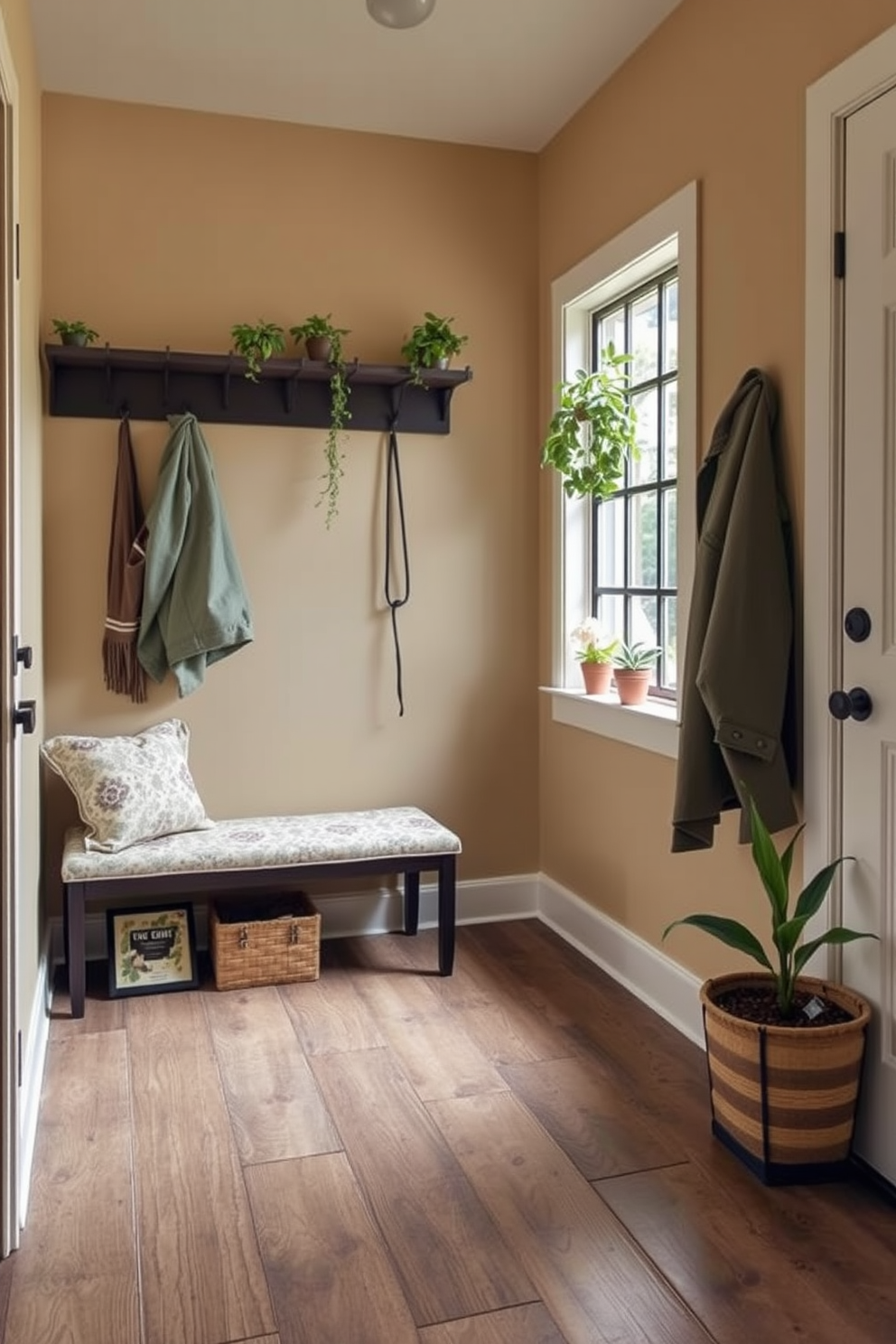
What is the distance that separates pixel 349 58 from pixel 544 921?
2.76m

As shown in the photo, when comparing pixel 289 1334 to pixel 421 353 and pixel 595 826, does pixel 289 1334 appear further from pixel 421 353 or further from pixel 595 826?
pixel 421 353

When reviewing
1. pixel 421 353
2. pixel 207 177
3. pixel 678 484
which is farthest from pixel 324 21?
pixel 678 484

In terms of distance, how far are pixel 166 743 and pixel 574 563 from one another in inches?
56.4

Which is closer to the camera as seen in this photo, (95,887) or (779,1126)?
(779,1126)

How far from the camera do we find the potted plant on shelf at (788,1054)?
2111mm

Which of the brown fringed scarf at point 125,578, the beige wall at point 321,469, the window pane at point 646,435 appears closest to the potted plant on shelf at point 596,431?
the window pane at point 646,435

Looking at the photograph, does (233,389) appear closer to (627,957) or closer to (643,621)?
(643,621)

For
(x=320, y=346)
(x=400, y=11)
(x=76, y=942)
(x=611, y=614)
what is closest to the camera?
(x=400, y=11)

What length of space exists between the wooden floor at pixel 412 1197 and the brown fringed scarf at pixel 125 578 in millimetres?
1013

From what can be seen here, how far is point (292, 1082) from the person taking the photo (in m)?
2.65

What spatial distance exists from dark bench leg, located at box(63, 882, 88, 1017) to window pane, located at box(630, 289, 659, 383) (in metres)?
2.19

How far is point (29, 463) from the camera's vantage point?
2.86m

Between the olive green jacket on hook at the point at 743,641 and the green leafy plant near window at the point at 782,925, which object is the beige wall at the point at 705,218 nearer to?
the olive green jacket on hook at the point at 743,641

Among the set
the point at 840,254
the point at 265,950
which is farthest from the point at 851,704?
the point at 265,950
